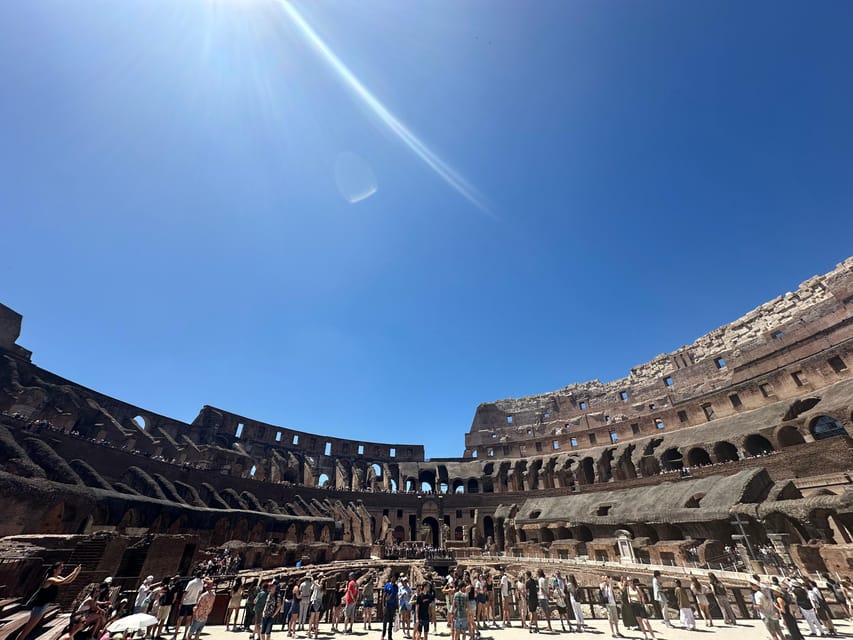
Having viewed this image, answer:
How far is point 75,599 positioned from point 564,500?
116ft

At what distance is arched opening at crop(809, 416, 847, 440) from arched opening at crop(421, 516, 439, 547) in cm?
3452

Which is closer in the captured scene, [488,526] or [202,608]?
[202,608]

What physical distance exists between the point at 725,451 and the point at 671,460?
4.82 metres

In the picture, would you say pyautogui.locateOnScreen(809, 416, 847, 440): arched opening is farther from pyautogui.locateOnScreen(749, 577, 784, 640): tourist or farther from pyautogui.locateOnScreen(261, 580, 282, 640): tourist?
pyautogui.locateOnScreen(261, 580, 282, 640): tourist

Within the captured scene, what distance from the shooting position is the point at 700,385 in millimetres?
40938

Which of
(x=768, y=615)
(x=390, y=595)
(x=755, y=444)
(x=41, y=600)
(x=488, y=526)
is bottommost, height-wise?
(x=768, y=615)

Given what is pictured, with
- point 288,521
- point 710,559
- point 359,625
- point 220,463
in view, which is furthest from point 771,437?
point 220,463

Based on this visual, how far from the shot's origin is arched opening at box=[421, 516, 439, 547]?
39.9 m

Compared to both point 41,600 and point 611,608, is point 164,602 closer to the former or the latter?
point 41,600

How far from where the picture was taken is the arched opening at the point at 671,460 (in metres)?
33.3

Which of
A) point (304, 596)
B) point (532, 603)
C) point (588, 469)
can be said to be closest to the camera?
point (304, 596)

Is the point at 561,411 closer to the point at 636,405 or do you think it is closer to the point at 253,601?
the point at 636,405

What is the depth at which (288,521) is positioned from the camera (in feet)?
99.8

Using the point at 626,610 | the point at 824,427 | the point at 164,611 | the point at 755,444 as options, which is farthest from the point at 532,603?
the point at 824,427
